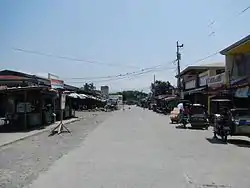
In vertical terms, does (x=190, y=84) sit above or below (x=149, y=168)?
above

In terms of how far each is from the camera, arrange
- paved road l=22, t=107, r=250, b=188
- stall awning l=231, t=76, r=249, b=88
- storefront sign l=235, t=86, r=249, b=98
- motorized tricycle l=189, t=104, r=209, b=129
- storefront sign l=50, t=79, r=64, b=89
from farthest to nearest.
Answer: stall awning l=231, t=76, r=249, b=88 → motorized tricycle l=189, t=104, r=209, b=129 → storefront sign l=235, t=86, r=249, b=98 → storefront sign l=50, t=79, r=64, b=89 → paved road l=22, t=107, r=250, b=188

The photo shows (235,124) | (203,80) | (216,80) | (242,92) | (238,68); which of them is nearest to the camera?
(235,124)

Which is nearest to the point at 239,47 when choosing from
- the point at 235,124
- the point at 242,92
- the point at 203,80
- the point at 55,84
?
the point at 242,92

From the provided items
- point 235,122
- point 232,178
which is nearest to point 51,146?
point 235,122

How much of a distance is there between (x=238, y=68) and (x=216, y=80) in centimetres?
537

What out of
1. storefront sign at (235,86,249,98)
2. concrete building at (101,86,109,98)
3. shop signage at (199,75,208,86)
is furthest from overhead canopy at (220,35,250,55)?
concrete building at (101,86,109,98)

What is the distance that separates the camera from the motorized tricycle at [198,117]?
31125 millimetres

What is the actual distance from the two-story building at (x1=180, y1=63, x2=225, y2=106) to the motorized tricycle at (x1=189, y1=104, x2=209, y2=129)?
13421 mm

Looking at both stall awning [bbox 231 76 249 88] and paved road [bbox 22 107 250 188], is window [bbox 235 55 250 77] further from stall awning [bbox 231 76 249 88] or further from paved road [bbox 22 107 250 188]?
paved road [bbox 22 107 250 188]

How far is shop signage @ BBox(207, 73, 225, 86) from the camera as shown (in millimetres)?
41562

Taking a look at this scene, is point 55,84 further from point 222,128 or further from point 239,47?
point 239,47

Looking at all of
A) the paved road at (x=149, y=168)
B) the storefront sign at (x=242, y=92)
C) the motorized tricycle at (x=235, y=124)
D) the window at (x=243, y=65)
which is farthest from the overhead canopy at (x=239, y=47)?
the paved road at (x=149, y=168)

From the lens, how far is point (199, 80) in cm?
5688

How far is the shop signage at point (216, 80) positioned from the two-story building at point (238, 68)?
187 centimetres
